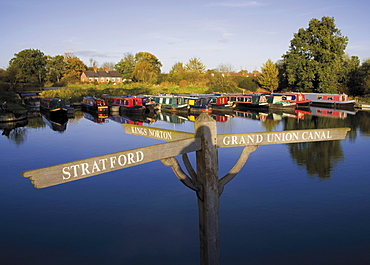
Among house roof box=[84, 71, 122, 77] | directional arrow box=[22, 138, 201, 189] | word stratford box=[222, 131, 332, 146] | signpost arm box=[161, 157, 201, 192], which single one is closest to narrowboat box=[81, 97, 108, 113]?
house roof box=[84, 71, 122, 77]

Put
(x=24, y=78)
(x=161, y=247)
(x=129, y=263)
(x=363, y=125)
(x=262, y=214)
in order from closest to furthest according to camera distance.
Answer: (x=129, y=263), (x=161, y=247), (x=262, y=214), (x=363, y=125), (x=24, y=78)

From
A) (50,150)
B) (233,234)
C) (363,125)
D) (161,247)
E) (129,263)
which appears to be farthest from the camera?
(363,125)

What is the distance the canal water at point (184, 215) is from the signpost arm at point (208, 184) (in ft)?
12.3

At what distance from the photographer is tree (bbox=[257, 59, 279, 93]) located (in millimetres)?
65500

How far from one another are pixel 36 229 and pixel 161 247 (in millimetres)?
4126

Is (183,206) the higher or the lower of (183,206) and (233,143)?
the lower

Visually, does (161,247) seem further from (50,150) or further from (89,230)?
(50,150)

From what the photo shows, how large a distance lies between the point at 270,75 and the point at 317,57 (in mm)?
10384

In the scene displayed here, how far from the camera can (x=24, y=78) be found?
75062 mm

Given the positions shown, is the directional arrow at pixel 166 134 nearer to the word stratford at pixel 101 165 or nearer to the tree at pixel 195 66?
the word stratford at pixel 101 165

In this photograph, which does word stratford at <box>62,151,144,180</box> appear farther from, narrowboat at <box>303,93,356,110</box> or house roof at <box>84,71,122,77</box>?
house roof at <box>84,71,122,77</box>

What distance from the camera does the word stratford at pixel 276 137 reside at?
5254 mm

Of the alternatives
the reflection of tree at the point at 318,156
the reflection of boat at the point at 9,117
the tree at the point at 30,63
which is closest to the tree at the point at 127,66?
the tree at the point at 30,63

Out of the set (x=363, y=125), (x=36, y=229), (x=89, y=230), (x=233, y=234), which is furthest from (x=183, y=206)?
(x=363, y=125)
